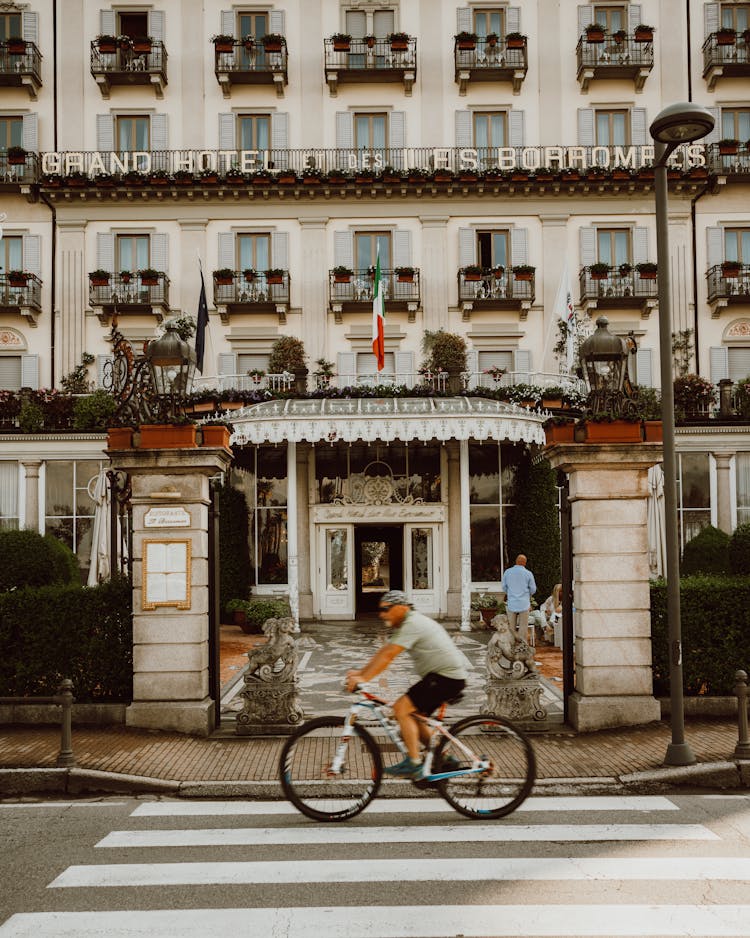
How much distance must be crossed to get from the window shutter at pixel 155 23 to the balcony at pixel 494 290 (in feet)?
38.7

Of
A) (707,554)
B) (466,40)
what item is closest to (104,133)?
(466,40)

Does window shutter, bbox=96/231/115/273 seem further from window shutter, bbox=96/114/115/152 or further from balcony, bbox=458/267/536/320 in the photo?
balcony, bbox=458/267/536/320

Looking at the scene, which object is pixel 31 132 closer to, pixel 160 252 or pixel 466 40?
pixel 160 252

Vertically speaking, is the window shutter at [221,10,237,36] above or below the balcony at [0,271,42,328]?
above

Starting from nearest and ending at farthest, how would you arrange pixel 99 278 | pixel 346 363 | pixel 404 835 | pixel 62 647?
pixel 404 835, pixel 62 647, pixel 99 278, pixel 346 363

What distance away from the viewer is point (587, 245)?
93.6 feet

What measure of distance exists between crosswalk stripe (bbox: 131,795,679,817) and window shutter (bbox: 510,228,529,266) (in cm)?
2232

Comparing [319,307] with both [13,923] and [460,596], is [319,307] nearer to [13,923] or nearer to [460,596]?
[460,596]

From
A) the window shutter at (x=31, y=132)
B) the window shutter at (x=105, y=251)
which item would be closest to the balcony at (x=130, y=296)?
the window shutter at (x=105, y=251)

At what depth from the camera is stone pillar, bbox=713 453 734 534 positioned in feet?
85.4

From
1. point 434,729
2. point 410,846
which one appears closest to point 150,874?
point 410,846

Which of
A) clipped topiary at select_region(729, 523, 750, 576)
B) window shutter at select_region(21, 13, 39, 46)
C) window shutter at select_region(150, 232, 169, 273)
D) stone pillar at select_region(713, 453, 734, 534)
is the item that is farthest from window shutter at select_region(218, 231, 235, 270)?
clipped topiary at select_region(729, 523, 750, 576)

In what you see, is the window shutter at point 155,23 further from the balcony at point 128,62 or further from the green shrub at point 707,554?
the green shrub at point 707,554

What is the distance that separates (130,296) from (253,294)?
142 inches
